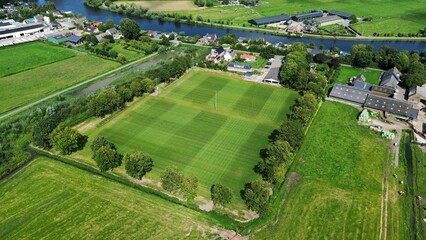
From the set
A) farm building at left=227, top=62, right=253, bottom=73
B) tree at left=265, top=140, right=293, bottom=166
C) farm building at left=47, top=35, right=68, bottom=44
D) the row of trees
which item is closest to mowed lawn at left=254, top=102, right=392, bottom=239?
tree at left=265, top=140, right=293, bottom=166

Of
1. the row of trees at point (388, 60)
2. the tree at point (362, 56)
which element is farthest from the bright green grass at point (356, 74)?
the row of trees at point (388, 60)

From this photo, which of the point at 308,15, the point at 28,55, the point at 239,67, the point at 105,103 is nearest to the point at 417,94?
the point at 239,67

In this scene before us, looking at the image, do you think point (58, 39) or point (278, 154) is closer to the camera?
point (278, 154)

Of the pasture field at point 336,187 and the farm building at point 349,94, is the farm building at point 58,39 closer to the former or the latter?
the farm building at point 349,94

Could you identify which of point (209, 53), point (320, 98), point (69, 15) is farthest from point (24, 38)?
point (320, 98)

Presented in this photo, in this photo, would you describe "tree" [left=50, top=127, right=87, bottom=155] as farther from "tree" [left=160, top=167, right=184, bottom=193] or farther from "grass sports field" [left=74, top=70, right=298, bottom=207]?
"tree" [left=160, top=167, right=184, bottom=193]

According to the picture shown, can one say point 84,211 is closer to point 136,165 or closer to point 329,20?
point 136,165
